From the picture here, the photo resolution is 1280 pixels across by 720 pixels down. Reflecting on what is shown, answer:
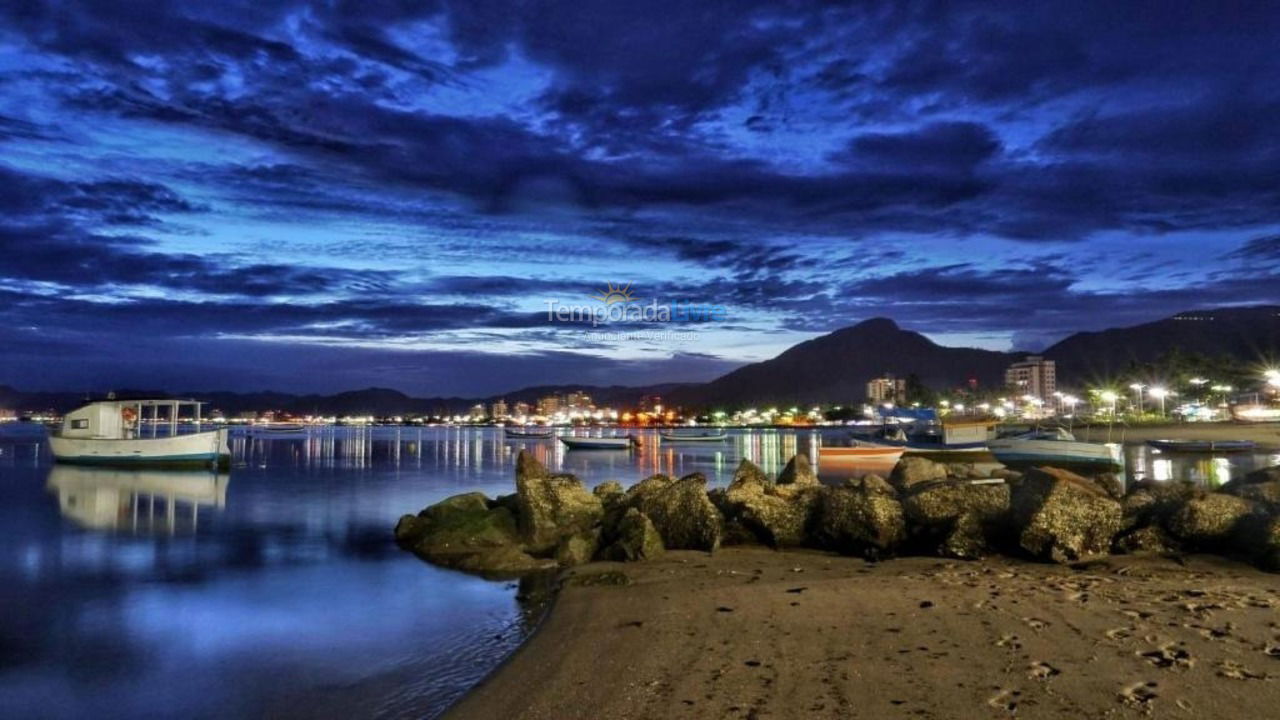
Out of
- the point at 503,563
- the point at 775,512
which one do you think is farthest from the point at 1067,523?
the point at 503,563

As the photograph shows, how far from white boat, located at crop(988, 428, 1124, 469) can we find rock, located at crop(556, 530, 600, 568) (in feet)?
121

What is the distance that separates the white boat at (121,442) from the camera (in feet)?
169

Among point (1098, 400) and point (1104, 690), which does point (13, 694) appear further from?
point (1098, 400)

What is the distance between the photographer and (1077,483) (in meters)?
14.4

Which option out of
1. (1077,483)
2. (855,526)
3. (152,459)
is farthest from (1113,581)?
(152,459)

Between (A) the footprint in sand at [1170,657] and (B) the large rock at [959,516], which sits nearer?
(A) the footprint in sand at [1170,657]

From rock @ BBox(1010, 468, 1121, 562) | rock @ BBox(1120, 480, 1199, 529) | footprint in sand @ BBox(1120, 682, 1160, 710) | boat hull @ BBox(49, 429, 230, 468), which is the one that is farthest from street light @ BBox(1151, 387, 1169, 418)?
footprint in sand @ BBox(1120, 682, 1160, 710)

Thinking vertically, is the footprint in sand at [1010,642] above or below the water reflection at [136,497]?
above

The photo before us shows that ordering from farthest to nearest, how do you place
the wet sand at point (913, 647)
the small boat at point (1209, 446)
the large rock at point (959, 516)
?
the small boat at point (1209, 446), the large rock at point (959, 516), the wet sand at point (913, 647)

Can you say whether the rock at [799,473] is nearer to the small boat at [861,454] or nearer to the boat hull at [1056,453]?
the boat hull at [1056,453]

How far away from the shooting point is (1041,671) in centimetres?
761

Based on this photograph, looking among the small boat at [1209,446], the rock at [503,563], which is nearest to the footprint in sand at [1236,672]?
the rock at [503,563]

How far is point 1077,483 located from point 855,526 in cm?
392

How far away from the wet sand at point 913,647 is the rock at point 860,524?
2.25m
